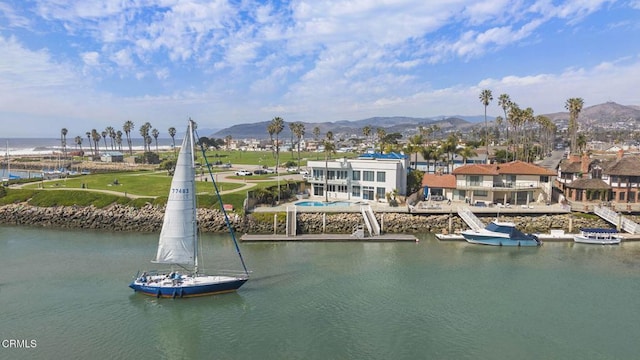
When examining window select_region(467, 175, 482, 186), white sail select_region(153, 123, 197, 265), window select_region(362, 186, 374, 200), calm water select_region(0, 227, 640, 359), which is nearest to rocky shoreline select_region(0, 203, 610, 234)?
window select_region(467, 175, 482, 186)

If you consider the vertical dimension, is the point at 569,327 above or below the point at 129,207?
below

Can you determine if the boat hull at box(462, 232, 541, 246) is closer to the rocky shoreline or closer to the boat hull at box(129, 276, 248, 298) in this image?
the rocky shoreline

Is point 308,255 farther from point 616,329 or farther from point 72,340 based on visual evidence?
point 616,329

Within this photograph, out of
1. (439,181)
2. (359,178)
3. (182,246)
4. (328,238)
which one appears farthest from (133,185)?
(439,181)

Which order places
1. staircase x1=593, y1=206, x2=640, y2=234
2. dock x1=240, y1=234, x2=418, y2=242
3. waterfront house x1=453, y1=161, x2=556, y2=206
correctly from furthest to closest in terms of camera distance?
waterfront house x1=453, y1=161, x2=556, y2=206 < staircase x1=593, y1=206, x2=640, y2=234 < dock x1=240, y1=234, x2=418, y2=242

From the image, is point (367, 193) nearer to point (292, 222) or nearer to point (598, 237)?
point (292, 222)

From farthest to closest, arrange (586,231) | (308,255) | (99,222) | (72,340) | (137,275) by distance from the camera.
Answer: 1. (99,222)
2. (586,231)
3. (308,255)
4. (137,275)
5. (72,340)

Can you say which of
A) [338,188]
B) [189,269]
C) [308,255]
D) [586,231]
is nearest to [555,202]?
[586,231]
